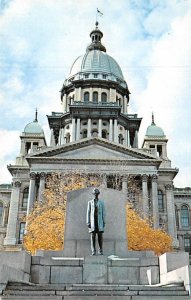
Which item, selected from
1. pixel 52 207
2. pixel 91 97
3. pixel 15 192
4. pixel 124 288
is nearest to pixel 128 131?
pixel 91 97

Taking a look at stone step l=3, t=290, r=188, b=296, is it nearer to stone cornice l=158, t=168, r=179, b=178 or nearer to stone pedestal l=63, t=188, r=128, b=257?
stone pedestal l=63, t=188, r=128, b=257

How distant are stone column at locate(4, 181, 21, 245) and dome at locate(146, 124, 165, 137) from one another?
23571 mm

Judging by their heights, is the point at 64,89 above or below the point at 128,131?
above

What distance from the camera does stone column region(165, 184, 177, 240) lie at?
54166mm

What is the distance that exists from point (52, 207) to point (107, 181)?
14.3m

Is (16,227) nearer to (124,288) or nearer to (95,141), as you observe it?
(95,141)

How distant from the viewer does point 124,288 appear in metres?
11.7

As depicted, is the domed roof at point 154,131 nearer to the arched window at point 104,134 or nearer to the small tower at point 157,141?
the small tower at point 157,141

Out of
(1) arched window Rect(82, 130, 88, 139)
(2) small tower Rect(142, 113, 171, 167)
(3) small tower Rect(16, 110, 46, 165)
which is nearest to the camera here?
(3) small tower Rect(16, 110, 46, 165)

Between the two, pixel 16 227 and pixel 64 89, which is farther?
pixel 64 89

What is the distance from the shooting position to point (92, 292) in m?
11.2

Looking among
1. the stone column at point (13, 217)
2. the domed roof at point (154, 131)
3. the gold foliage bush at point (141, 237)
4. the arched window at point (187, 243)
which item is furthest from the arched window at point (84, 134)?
the gold foliage bush at point (141, 237)

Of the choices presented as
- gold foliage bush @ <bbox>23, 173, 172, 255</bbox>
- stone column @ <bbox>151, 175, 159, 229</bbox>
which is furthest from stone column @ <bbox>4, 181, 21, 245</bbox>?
stone column @ <bbox>151, 175, 159, 229</bbox>

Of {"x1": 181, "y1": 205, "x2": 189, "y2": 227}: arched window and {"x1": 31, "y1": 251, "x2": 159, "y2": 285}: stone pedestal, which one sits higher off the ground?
{"x1": 181, "y1": 205, "x2": 189, "y2": 227}: arched window
